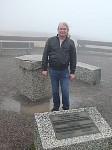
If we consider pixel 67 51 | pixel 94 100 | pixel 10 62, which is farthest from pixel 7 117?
pixel 10 62

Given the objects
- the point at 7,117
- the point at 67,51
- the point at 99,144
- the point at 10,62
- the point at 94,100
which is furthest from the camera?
the point at 10,62

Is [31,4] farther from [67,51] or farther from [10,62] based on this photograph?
[67,51]

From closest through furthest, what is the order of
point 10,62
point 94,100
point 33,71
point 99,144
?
1. point 99,144
2. point 33,71
3. point 94,100
4. point 10,62

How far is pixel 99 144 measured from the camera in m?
3.95

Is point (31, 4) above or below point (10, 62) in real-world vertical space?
above

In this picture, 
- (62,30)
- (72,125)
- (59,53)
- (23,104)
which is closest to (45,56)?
(59,53)

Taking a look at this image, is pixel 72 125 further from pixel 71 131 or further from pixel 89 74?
pixel 89 74

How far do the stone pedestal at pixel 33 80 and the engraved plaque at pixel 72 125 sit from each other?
240 cm

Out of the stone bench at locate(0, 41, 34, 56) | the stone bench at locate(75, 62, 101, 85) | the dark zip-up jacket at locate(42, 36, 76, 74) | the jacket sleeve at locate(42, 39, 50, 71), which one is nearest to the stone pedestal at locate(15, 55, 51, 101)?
the jacket sleeve at locate(42, 39, 50, 71)

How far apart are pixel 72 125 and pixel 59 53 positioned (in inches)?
66.8

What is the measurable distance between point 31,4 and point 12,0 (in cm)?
279

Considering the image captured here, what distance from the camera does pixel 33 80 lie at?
6758 mm

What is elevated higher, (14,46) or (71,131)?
(14,46)

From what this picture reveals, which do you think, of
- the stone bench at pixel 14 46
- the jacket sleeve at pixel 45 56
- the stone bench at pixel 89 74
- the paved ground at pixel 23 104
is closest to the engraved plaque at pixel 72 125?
the paved ground at pixel 23 104
